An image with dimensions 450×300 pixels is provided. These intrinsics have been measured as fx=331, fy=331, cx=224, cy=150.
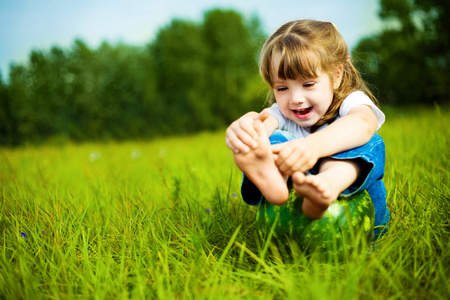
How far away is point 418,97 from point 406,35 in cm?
353

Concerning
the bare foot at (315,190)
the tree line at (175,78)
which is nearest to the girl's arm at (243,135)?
the bare foot at (315,190)

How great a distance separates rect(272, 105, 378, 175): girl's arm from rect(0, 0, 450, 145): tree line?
22.7 ft

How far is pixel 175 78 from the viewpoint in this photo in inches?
530

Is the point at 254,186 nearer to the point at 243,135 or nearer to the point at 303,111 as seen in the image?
the point at 243,135

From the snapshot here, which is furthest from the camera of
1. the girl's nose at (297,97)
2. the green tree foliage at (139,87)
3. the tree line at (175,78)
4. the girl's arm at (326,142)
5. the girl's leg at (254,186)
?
the tree line at (175,78)

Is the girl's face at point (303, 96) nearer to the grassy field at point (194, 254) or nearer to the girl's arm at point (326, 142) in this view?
the girl's arm at point (326, 142)

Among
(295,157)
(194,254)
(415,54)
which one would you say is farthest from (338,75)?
(415,54)

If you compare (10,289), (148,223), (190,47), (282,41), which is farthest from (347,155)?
(190,47)

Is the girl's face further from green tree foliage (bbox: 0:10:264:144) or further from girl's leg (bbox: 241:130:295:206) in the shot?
green tree foliage (bbox: 0:10:264:144)

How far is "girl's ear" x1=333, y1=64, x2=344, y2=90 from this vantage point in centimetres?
187

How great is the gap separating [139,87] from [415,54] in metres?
12.3

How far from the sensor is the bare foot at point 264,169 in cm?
137

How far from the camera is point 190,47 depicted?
1364cm

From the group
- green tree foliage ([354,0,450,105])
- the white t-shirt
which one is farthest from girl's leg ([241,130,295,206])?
green tree foliage ([354,0,450,105])
